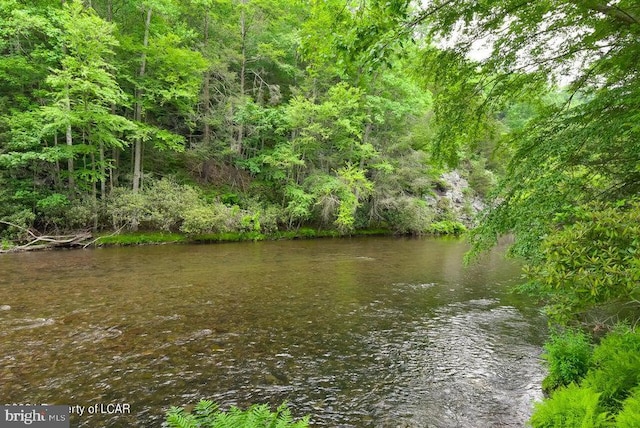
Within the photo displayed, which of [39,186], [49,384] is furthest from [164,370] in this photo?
[39,186]

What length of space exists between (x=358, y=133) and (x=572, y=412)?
21.6 m

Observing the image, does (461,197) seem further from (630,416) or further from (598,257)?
(630,416)

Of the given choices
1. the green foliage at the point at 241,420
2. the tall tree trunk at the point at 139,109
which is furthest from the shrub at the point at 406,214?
the green foliage at the point at 241,420

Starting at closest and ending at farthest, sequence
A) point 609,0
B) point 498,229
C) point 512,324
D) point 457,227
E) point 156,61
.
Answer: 1. point 609,0
2. point 498,229
3. point 512,324
4. point 156,61
5. point 457,227

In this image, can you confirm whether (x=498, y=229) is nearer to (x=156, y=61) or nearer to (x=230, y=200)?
(x=230, y=200)

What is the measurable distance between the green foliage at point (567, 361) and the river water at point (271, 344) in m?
0.38

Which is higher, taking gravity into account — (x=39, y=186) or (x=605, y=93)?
(x=605, y=93)

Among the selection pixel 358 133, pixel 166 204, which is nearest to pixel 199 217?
pixel 166 204

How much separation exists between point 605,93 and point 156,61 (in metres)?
22.0

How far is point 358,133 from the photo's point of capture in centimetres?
2317

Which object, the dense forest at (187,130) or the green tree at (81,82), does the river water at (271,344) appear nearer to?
the dense forest at (187,130)

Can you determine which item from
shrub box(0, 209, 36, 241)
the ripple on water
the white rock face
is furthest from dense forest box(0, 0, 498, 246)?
the ripple on water

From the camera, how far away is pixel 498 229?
231 inches

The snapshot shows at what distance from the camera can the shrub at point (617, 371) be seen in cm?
315
